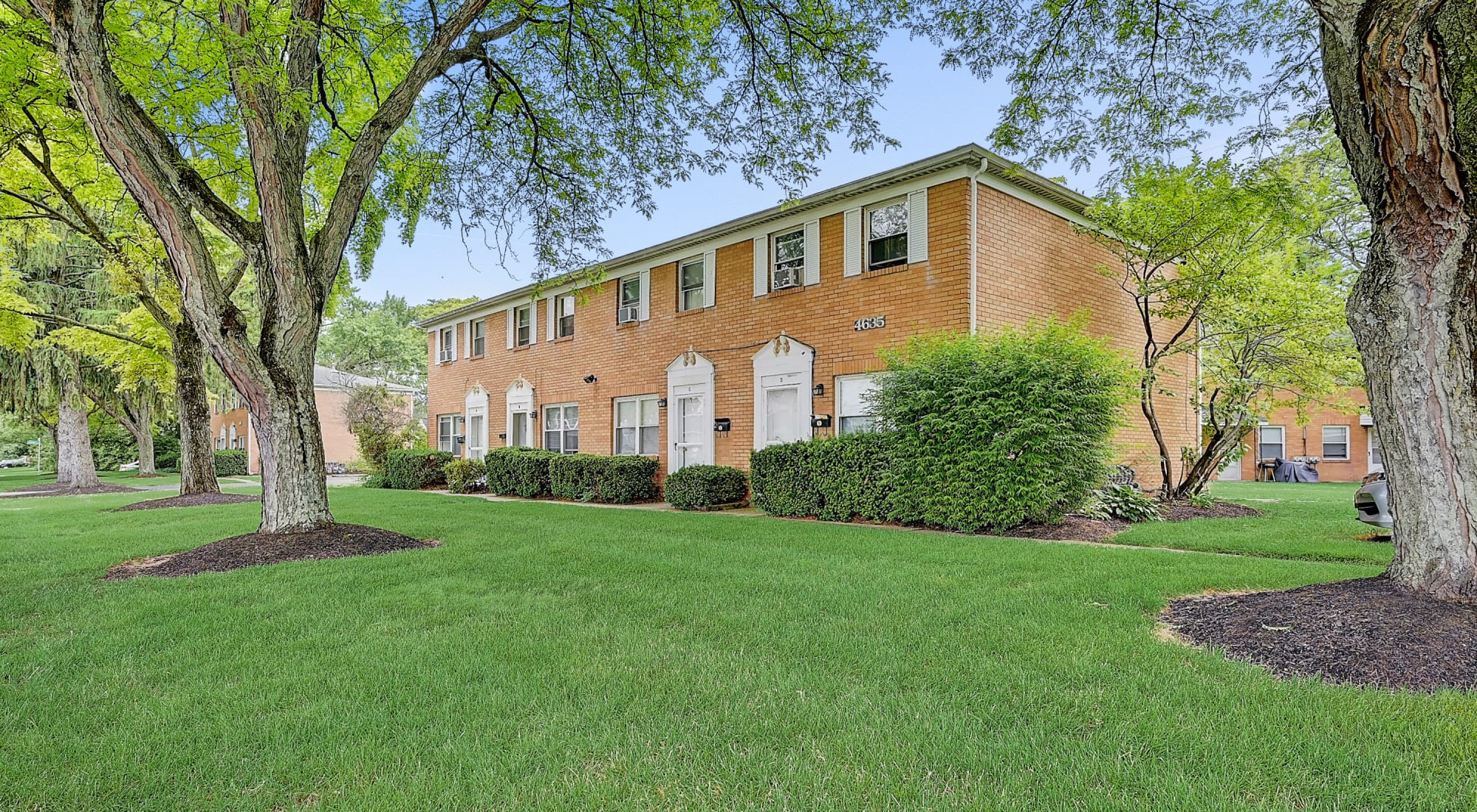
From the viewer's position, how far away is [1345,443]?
2375cm

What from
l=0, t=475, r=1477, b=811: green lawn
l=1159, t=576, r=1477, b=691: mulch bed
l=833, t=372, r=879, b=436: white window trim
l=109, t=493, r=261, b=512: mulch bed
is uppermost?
l=833, t=372, r=879, b=436: white window trim

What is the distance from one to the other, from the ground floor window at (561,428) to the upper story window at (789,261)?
20.9 ft

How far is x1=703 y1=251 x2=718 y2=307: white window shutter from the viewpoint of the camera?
1348 centimetres

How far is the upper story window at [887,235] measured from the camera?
10.7 meters

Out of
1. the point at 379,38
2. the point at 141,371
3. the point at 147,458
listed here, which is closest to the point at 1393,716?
the point at 379,38

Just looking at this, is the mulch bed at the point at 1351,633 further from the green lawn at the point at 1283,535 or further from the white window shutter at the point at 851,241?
the white window shutter at the point at 851,241

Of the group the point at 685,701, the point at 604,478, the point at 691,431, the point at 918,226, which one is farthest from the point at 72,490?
the point at 685,701

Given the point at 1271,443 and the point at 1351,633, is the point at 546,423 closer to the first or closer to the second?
the point at 1351,633

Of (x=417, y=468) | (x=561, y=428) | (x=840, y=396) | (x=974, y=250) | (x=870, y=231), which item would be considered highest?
(x=870, y=231)

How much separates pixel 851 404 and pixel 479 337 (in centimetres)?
1286

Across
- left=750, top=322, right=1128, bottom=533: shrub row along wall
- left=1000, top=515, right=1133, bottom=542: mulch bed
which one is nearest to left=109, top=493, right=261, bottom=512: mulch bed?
left=750, top=322, right=1128, bottom=533: shrub row along wall

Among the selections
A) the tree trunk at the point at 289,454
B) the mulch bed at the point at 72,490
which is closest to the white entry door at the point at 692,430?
the tree trunk at the point at 289,454

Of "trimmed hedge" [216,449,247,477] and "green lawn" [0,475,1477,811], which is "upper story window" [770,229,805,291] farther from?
"trimmed hedge" [216,449,247,477]

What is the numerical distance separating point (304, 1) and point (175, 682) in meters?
6.75
